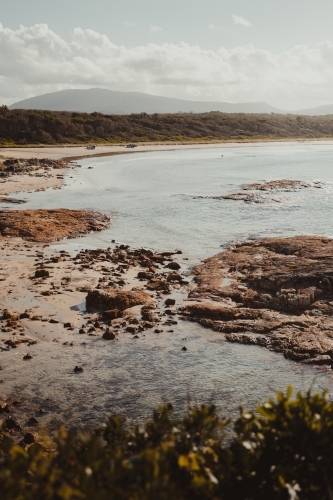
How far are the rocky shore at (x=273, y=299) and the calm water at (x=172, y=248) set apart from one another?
52cm

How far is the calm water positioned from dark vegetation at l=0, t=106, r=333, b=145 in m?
25.3

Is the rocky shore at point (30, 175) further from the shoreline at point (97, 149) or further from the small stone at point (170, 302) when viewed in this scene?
the small stone at point (170, 302)

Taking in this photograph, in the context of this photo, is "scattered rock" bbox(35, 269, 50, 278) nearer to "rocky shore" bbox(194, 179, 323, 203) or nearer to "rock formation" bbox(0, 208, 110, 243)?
"rock formation" bbox(0, 208, 110, 243)

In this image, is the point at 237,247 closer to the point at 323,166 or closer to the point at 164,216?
the point at 164,216

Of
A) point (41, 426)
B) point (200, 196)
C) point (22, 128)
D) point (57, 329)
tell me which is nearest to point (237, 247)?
point (57, 329)

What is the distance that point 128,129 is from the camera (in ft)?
281

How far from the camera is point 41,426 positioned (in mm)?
8227

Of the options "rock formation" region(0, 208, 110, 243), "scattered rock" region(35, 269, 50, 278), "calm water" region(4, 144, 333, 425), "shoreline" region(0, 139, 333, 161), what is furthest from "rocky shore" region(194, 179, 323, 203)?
"shoreline" region(0, 139, 333, 161)

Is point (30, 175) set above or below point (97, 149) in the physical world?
below

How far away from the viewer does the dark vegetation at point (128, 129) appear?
74.2m

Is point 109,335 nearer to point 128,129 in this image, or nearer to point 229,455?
point 229,455

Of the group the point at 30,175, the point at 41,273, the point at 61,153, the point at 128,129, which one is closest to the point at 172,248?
the point at 41,273

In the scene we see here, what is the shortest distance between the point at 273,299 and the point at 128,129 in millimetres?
75636

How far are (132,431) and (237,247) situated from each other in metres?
14.8
